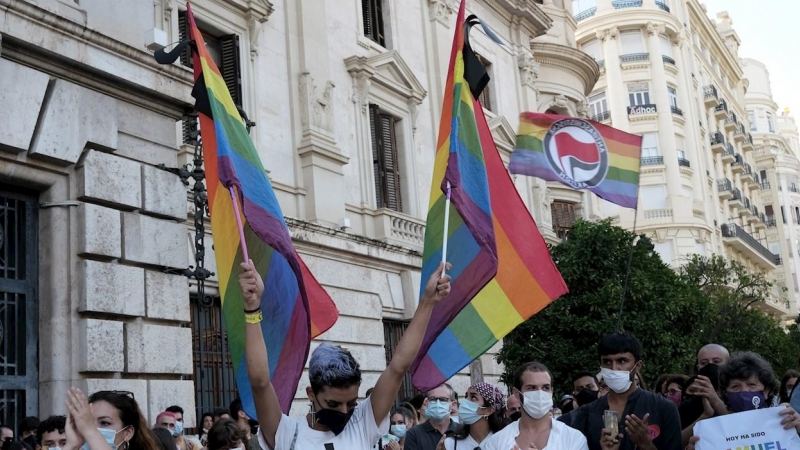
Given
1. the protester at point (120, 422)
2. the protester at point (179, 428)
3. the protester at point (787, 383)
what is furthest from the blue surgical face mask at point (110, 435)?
the protester at point (787, 383)

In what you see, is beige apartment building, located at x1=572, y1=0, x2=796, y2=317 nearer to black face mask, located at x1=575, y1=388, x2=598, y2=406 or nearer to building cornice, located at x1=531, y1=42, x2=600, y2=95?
building cornice, located at x1=531, y1=42, x2=600, y2=95

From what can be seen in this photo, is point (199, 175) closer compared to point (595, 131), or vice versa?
point (199, 175)

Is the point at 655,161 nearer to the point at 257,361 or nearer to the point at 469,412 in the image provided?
the point at 469,412

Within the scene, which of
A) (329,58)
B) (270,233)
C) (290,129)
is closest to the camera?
(270,233)

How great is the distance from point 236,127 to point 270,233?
111 cm

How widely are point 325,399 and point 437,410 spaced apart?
2.98 m

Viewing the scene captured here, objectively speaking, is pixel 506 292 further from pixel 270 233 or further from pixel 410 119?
pixel 410 119

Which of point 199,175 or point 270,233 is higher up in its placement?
point 199,175

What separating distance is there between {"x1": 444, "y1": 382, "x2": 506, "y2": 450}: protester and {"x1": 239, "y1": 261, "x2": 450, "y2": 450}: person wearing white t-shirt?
7.69 feet

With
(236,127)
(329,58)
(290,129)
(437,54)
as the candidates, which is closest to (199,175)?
(236,127)

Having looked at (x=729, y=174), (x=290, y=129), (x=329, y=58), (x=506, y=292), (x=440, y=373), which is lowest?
(x=440, y=373)

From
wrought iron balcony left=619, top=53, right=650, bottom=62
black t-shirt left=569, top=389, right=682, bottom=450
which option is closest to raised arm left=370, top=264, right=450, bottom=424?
black t-shirt left=569, top=389, right=682, bottom=450

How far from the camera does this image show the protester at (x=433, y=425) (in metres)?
6.86

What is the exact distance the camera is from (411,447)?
6.89m
